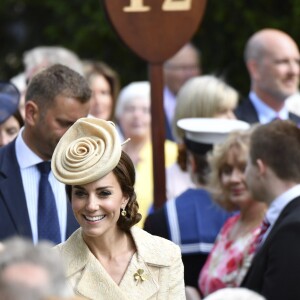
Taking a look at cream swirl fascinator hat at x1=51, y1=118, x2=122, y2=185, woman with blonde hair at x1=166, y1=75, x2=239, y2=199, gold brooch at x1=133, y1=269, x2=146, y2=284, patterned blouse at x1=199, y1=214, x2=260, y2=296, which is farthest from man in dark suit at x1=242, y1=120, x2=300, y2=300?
woman with blonde hair at x1=166, y1=75, x2=239, y2=199

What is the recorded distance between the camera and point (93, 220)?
486cm

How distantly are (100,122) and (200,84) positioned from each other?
2.74 metres

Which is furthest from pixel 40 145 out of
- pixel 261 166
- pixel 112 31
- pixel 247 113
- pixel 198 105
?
pixel 112 31

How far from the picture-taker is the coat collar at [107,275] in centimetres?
475

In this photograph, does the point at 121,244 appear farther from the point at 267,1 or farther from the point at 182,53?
the point at 267,1

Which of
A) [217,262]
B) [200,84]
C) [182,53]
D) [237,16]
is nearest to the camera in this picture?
[217,262]

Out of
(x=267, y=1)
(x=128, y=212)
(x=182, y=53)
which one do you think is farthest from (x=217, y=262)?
(x=267, y=1)

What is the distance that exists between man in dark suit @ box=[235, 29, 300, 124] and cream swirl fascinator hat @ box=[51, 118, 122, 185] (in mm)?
3835

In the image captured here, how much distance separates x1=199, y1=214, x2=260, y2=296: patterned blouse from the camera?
621 cm

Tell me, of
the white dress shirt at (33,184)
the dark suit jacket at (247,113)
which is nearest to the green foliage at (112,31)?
the dark suit jacket at (247,113)

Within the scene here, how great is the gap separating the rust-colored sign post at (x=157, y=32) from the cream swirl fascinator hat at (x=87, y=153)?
2002 mm

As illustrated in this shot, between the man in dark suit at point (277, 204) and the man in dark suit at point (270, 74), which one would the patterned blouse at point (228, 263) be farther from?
the man in dark suit at point (270, 74)

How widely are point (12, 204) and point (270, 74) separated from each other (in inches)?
146

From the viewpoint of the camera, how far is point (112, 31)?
9.60 meters
